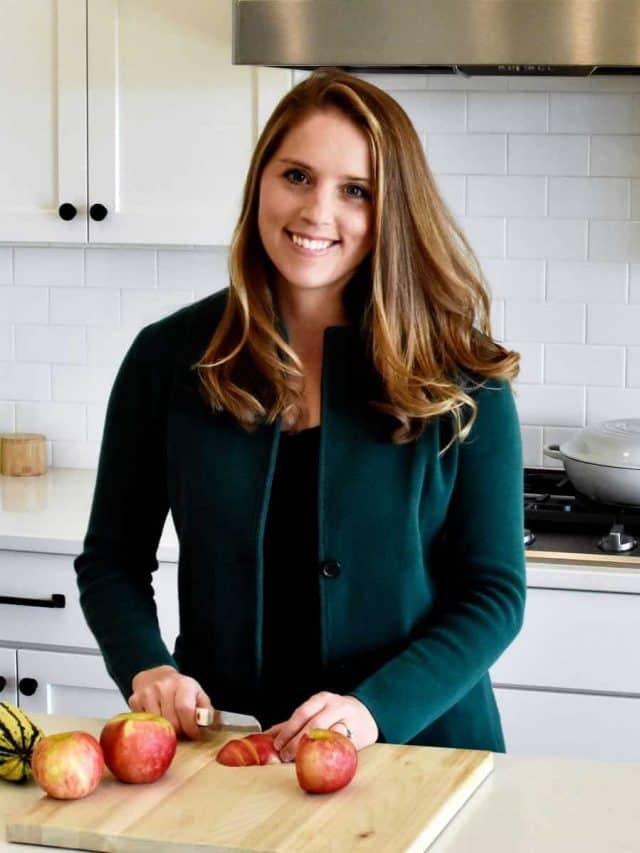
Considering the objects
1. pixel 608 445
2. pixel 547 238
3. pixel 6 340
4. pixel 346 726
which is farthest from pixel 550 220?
pixel 346 726

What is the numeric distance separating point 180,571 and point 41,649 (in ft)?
3.79

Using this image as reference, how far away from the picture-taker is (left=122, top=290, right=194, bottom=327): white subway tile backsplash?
3.53 meters

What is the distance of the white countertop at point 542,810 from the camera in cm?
139

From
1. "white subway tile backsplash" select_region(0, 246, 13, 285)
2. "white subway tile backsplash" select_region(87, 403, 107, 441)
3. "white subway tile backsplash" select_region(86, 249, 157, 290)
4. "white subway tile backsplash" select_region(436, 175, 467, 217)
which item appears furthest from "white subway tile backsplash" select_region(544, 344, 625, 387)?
"white subway tile backsplash" select_region(0, 246, 13, 285)

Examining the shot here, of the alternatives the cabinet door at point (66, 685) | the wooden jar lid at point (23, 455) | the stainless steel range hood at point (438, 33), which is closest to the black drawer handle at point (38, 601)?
the cabinet door at point (66, 685)

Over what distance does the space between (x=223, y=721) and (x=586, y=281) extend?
Answer: 1.94 m

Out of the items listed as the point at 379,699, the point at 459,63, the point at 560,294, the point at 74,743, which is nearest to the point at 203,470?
the point at 379,699

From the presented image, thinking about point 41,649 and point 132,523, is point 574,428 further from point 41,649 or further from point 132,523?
point 132,523

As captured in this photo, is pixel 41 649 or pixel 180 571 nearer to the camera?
pixel 180 571

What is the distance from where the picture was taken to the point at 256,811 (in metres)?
1.41

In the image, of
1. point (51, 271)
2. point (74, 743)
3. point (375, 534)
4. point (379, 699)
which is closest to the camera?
point (74, 743)

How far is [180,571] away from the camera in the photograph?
1.92 meters

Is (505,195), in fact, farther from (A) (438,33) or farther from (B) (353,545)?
(B) (353,545)

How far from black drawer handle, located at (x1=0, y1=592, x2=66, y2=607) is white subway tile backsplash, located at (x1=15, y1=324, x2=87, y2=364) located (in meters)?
0.84
